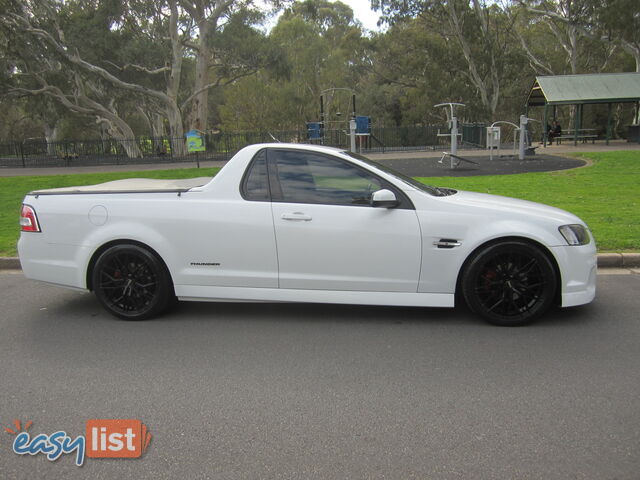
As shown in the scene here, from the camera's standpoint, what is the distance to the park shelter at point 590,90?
88.1ft

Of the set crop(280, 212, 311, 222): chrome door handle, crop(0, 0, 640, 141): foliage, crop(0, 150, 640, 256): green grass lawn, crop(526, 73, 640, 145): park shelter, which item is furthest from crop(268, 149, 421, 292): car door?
crop(0, 0, 640, 141): foliage

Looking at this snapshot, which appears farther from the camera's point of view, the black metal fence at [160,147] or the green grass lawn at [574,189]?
the black metal fence at [160,147]

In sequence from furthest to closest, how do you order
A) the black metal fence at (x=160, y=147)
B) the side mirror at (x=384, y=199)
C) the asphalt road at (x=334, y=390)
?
the black metal fence at (x=160, y=147), the side mirror at (x=384, y=199), the asphalt road at (x=334, y=390)

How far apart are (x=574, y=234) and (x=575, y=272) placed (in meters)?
0.32

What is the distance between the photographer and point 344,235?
15.5 feet

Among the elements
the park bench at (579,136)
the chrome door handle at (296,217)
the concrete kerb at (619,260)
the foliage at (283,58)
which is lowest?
the concrete kerb at (619,260)

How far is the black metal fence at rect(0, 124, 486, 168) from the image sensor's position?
91.5 ft

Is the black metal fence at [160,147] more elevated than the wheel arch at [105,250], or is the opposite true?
the black metal fence at [160,147]

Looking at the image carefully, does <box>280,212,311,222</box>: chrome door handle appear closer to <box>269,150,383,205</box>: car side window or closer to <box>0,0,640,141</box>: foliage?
<box>269,150,383,205</box>: car side window

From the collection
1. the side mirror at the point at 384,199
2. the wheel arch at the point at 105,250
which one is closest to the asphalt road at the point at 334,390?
the wheel arch at the point at 105,250

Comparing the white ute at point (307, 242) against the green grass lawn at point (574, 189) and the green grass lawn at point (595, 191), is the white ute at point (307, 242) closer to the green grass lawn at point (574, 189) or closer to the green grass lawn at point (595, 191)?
the green grass lawn at point (574, 189)

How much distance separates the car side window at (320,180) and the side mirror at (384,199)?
0.45 feet

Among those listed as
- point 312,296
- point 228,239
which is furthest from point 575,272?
point 228,239

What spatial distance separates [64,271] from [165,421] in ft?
8.11
